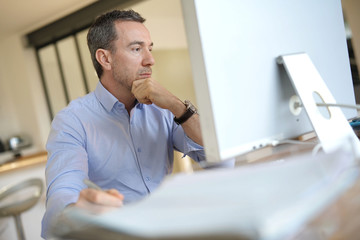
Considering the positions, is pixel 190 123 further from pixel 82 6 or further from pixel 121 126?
pixel 82 6

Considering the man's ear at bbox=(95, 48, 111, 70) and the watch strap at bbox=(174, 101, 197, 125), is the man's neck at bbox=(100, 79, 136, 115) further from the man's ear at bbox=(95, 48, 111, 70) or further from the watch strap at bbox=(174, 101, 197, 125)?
the watch strap at bbox=(174, 101, 197, 125)

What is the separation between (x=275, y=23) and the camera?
31.1 inches

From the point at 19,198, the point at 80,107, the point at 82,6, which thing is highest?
the point at 82,6

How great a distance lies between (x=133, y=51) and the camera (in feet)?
4.41

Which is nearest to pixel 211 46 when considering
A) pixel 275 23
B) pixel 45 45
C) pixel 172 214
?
pixel 275 23

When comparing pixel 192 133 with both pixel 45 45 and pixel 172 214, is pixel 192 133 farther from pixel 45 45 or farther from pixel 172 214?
pixel 45 45

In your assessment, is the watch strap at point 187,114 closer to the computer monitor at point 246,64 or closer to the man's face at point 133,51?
the man's face at point 133,51

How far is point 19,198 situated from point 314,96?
9.17 ft

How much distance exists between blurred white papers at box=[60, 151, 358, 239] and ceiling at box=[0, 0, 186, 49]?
395 cm

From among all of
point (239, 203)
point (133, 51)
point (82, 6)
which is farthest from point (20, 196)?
point (239, 203)

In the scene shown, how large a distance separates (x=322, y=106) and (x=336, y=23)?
285 millimetres

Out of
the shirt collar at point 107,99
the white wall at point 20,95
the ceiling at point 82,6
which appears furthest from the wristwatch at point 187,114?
the white wall at point 20,95

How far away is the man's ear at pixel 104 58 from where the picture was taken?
140 cm

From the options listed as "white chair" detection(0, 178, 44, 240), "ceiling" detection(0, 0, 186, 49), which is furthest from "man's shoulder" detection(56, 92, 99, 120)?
"ceiling" detection(0, 0, 186, 49)
